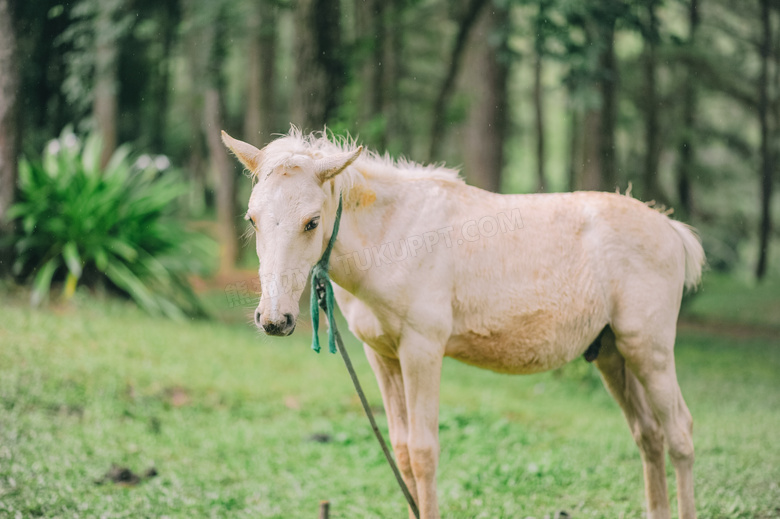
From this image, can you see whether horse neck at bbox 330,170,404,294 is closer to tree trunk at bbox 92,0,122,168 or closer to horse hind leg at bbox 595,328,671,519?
horse hind leg at bbox 595,328,671,519

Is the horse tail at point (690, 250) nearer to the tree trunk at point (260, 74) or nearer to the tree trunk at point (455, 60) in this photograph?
the tree trunk at point (455, 60)

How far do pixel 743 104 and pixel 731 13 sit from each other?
2164 mm

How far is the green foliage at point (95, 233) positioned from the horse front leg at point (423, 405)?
6.51 metres

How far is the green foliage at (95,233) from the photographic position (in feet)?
28.9

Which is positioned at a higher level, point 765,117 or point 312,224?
point 765,117

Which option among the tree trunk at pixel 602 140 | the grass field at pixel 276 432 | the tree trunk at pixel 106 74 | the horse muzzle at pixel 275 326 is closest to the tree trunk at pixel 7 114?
the grass field at pixel 276 432

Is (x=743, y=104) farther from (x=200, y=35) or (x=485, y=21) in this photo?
(x=200, y=35)

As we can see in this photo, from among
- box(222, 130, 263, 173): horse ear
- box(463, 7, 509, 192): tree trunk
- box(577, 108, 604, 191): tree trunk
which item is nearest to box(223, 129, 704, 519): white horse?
box(222, 130, 263, 173): horse ear

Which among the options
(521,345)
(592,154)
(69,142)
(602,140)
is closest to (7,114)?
(69,142)

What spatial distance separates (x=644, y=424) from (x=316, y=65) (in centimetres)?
704

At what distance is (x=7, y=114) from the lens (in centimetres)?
843

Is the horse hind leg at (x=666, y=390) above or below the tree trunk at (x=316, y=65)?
below

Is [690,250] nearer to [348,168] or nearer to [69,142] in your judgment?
[348,168]

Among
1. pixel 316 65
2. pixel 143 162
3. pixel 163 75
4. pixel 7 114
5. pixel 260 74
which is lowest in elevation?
pixel 143 162
